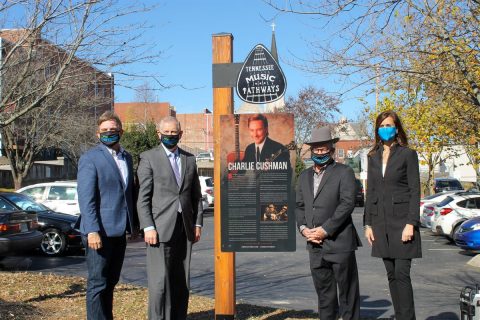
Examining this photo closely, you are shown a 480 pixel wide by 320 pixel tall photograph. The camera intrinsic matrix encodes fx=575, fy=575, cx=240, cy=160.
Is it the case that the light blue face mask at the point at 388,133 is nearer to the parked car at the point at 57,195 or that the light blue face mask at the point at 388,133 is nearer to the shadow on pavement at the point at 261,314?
the shadow on pavement at the point at 261,314

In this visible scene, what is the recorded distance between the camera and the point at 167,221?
5184 mm

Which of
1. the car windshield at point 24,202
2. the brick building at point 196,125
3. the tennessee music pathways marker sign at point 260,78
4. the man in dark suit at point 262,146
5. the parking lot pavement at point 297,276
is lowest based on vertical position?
the parking lot pavement at point 297,276

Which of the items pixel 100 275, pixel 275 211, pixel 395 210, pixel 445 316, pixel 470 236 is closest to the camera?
pixel 100 275

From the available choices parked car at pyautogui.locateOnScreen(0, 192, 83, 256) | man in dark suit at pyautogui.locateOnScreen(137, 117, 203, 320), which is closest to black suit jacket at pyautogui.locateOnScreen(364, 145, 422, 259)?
man in dark suit at pyautogui.locateOnScreen(137, 117, 203, 320)

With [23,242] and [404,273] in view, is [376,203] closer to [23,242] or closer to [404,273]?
[404,273]

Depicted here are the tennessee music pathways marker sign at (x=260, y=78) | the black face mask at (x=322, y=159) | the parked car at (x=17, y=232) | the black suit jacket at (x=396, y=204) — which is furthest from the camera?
the parked car at (x=17, y=232)

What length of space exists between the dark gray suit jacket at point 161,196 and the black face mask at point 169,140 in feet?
0.22

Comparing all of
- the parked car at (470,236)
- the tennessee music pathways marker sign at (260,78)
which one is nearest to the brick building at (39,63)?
the tennessee music pathways marker sign at (260,78)

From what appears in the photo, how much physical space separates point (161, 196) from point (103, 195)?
20.3 inches

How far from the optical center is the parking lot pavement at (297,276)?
8218mm

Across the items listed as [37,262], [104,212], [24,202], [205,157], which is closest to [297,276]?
[37,262]

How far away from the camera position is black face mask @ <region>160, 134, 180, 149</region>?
5312 millimetres

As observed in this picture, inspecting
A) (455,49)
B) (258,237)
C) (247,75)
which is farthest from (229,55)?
(455,49)

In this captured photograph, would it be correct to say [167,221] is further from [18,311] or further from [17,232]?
[17,232]
